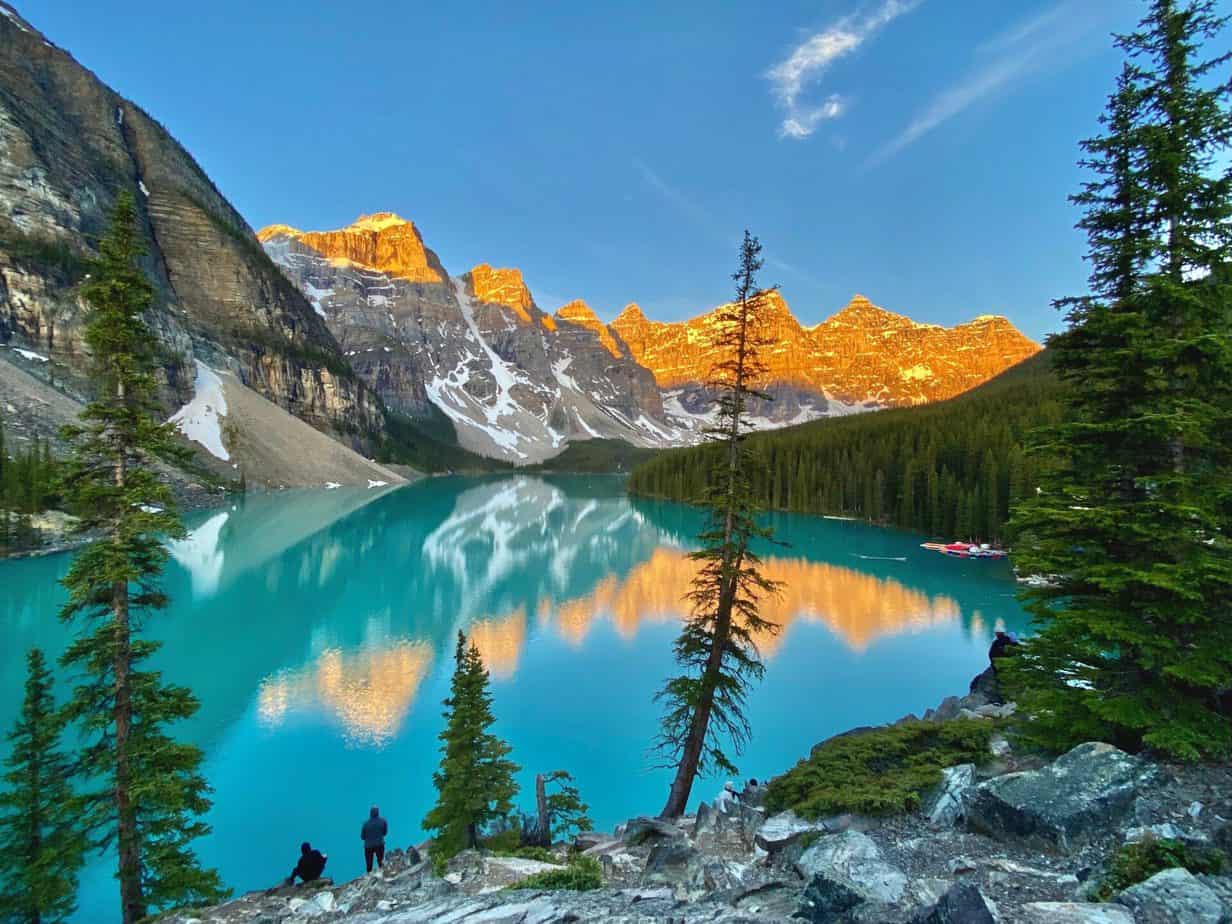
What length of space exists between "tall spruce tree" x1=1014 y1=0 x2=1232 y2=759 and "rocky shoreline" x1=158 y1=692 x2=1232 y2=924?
40.9 inches

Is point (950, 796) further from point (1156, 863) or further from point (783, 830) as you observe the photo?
point (1156, 863)

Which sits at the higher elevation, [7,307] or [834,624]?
[7,307]

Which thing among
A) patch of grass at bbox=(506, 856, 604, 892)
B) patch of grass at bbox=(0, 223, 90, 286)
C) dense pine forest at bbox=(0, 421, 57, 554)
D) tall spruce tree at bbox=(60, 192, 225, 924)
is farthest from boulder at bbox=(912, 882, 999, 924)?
patch of grass at bbox=(0, 223, 90, 286)

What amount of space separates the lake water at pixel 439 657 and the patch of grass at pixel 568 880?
7.81 meters

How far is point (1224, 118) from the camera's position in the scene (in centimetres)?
809

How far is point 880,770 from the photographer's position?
9844 millimetres

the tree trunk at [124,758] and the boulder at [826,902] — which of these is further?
the tree trunk at [124,758]

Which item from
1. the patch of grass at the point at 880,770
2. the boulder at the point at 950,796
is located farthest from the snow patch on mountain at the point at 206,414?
the boulder at the point at 950,796

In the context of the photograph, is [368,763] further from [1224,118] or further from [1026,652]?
[1224,118]

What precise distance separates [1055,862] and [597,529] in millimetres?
74023

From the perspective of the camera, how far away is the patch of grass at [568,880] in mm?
7449

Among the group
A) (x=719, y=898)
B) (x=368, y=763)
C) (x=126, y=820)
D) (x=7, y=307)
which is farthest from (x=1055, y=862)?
(x=7, y=307)

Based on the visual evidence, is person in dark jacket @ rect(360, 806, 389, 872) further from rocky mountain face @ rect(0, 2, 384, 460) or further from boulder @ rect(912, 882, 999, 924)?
rocky mountain face @ rect(0, 2, 384, 460)

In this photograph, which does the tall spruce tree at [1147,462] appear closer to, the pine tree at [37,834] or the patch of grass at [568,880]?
the patch of grass at [568,880]
